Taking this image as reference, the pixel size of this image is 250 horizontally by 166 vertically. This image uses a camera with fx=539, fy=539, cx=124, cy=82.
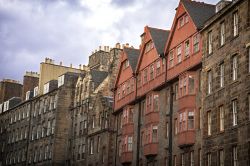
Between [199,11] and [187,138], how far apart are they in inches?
485

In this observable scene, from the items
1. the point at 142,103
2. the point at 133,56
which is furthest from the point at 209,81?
the point at 133,56

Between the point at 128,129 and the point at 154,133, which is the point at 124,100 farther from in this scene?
the point at 154,133

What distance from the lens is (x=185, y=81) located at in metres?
48.0

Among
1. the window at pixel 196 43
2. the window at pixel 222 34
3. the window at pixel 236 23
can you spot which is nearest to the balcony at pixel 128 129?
the window at pixel 196 43

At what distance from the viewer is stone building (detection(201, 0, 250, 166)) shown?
123 feet

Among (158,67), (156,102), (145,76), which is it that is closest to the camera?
(156,102)

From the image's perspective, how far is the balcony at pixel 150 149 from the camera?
173 feet

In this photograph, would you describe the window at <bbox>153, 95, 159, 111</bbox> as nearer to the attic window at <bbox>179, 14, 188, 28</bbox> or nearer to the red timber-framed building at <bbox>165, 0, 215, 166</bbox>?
the red timber-framed building at <bbox>165, 0, 215, 166</bbox>

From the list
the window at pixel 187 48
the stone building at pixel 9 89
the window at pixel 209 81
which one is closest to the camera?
the window at pixel 209 81

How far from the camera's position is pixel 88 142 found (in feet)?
237

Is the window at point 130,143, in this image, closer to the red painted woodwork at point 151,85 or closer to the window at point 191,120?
the red painted woodwork at point 151,85

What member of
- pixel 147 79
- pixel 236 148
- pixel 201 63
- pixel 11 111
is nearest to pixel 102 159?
pixel 147 79

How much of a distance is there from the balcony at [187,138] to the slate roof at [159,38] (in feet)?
39.1

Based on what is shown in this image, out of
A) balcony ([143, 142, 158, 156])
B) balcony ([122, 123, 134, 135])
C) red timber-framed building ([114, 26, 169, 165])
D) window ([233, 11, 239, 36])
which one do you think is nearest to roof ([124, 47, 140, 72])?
red timber-framed building ([114, 26, 169, 165])
